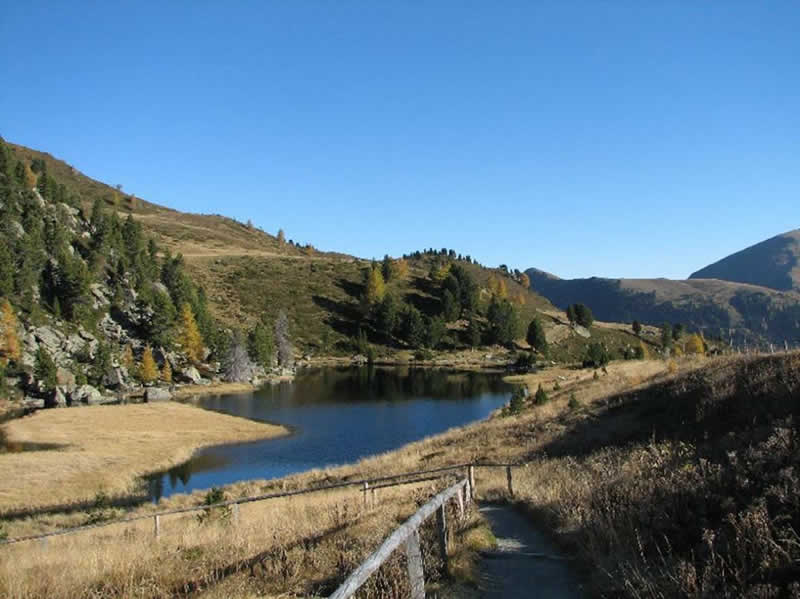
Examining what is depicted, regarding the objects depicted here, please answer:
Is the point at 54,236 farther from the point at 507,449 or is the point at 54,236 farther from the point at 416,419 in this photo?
the point at 507,449

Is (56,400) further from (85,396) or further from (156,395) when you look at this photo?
(156,395)

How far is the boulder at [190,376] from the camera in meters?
103

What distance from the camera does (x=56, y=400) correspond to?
7488 centimetres

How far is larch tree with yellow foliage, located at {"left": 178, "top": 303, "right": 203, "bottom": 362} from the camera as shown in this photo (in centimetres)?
10894

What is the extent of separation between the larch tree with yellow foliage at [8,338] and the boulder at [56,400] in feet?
31.4

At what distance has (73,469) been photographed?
43.5 m

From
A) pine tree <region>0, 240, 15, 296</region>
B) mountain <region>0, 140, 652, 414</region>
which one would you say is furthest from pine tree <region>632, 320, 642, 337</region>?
pine tree <region>0, 240, 15, 296</region>

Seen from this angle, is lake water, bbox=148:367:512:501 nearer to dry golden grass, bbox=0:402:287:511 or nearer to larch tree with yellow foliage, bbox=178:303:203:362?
dry golden grass, bbox=0:402:287:511

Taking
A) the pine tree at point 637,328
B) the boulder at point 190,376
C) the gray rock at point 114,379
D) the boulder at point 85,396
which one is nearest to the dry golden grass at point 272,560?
the boulder at point 85,396

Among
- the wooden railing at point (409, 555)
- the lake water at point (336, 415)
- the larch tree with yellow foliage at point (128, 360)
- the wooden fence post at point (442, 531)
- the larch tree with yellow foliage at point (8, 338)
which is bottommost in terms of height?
the lake water at point (336, 415)

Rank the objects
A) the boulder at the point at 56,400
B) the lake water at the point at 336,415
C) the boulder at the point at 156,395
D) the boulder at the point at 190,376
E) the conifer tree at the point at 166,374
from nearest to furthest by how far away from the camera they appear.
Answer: the lake water at the point at 336,415 < the boulder at the point at 56,400 < the boulder at the point at 156,395 < the conifer tree at the point at 166,374 < the boulder at the point at 190,376

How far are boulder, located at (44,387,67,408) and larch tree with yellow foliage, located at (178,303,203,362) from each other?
108 feet

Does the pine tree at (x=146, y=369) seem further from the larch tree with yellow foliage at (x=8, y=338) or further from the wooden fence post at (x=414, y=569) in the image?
the wooden fence post at (x=414, y=569)

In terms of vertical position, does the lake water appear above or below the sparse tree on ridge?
below
